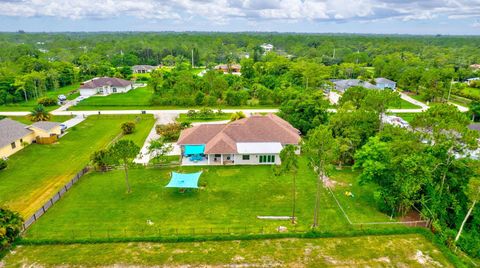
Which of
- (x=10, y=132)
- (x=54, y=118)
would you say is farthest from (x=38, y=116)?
(x=10, y=132)

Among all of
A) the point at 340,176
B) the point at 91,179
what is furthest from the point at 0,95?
the point at 340,176

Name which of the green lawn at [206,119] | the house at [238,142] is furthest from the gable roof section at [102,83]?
the house at [238,142]

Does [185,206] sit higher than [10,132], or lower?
lower

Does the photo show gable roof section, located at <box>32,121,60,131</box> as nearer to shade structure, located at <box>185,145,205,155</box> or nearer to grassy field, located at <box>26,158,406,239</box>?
grassy field, located at <box>26,158,406,239</box>

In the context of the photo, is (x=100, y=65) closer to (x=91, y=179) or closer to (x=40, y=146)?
(x=40, y=146)

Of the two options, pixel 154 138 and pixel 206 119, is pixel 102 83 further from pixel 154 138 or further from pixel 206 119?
pixel 154 138
